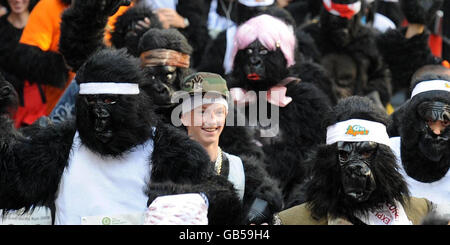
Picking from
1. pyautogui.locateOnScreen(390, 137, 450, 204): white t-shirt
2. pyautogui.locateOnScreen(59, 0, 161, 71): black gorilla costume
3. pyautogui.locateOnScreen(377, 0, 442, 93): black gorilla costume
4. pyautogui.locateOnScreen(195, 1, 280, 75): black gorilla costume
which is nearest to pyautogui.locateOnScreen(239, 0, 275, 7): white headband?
pyautogui.locateOnScreen(195, 1, 280, 75): black gorilla costume

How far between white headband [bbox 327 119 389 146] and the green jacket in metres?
0.36

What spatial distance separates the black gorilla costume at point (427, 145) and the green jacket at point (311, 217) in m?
0.41

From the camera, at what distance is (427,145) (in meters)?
6.22

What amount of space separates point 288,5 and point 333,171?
15.1ft

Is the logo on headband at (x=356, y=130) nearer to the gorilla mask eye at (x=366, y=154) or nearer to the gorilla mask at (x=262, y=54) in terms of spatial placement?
the gorilla mask eye at (x=366, y=154)

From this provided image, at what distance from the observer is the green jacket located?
18.7 ft

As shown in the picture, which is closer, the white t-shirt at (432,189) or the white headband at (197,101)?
the white t-shirt at (432,189)

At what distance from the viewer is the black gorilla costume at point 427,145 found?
20.3 ft

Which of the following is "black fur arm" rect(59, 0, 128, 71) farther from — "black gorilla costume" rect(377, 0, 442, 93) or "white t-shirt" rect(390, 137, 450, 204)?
"black gorilla costume" rect(377, 0, 442, 93)

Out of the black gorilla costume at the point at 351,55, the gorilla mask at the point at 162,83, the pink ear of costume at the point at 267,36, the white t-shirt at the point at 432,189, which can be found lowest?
the black gorilla costume at the point at 351,55

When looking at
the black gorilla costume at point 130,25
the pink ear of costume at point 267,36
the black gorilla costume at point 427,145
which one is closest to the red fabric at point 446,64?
the pink ear of costume at point 267,36

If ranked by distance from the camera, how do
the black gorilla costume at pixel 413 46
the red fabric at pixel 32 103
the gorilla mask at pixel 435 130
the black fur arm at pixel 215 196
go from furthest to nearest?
the black gorilla costume at pixel 413 46, the red fabric at pixel 32 103, the gorilla mask at pixel 435 130, the black fur arm at pixel 215 196

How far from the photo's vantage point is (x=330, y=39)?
9.20 m
